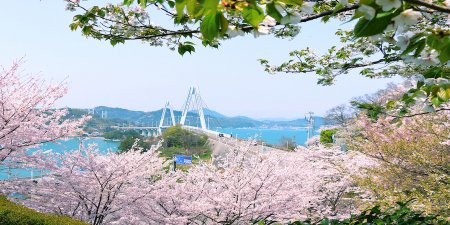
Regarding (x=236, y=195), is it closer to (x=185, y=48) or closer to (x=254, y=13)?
(x=185, y=48)

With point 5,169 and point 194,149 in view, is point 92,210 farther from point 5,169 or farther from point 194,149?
point 194,149

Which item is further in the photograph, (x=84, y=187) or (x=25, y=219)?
(x=84, y=187)

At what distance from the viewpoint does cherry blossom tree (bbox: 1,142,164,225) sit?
8.60m

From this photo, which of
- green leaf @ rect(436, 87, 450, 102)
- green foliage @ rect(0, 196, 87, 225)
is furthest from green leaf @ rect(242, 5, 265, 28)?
green foliage @ rect(0, 196, 87, 225)

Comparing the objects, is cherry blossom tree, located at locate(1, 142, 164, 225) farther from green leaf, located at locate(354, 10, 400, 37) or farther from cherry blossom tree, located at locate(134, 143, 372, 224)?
green leaf, located at locate(354, 10, 400, 37)

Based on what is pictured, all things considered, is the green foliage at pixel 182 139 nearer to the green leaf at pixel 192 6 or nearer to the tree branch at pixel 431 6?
the tree branch at pixel 431 6

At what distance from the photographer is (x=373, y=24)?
40.8 inches

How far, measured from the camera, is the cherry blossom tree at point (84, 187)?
8602 mm

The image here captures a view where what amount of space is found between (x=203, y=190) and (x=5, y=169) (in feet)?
15.3


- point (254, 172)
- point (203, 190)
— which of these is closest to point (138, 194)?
point (203, 190)

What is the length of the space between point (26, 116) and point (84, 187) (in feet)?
6.79

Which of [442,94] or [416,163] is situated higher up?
[442,94]

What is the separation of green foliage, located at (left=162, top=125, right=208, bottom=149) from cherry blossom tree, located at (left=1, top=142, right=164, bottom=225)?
55463 mm

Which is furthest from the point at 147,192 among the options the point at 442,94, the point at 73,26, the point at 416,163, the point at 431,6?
the point at 431,6
